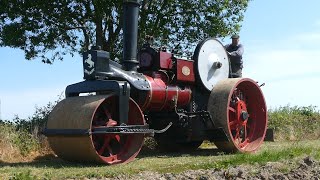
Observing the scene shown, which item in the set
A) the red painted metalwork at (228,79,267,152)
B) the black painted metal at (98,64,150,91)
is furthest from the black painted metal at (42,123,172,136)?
the red painted metalwork at (228,79,267,152)

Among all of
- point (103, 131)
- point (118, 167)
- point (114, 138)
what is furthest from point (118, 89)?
point (118, 167)

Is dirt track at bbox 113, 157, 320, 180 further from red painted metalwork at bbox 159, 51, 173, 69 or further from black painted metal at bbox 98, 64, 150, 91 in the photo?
red painted metalwork at bbox 159, 51, 173, 69

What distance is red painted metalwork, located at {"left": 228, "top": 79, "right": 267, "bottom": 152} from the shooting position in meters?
9.84

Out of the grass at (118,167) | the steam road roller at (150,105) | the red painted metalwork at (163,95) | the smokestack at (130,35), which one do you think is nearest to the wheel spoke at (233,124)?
the steam road roller at (150,105)

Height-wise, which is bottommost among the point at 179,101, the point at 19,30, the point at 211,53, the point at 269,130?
the point at 269,130

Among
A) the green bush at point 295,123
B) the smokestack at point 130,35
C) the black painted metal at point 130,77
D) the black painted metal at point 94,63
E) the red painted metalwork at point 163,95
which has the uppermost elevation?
the smokestack at point 130,35

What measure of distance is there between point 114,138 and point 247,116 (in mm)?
2971

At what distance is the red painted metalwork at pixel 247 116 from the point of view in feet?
32.3

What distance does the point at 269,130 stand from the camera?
14797 millimetres

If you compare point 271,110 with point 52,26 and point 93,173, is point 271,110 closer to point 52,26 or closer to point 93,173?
point 52,26

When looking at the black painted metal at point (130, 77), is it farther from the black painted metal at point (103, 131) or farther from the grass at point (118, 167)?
the grass at point (118, 167)

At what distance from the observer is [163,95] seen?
8891 mm

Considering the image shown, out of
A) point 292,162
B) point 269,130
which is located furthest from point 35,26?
point 292,162

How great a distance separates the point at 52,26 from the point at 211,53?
7716mm
